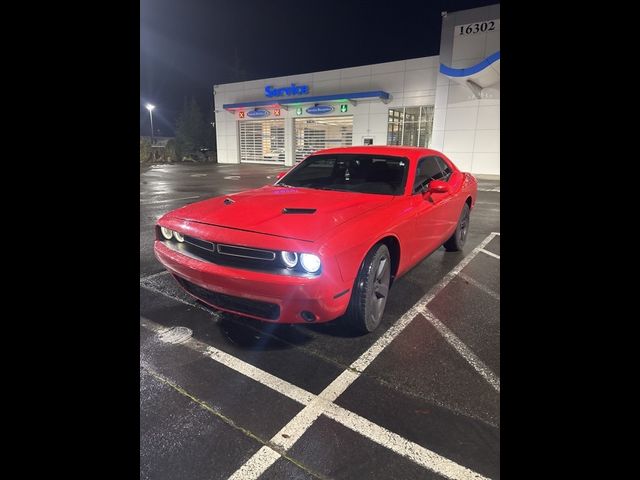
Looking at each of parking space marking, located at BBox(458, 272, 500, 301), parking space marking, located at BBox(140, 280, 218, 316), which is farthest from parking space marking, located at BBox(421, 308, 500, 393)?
parking space marking, located at BBox(140, 280, 218, 316)

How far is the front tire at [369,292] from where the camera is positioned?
8.71 feet

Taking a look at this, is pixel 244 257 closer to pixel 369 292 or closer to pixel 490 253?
pixel 369 292

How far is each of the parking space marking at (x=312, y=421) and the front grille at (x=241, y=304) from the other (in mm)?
339

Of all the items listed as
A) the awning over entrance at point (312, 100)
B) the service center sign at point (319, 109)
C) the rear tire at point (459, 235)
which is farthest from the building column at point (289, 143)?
the rear tire at point (459, 235)

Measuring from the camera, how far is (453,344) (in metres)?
2.80

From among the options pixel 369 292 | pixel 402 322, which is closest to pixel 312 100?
pixel 402 322

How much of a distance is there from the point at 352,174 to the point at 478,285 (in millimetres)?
1773

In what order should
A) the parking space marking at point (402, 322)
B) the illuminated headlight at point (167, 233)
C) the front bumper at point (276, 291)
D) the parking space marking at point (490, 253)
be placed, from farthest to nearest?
the parking space marking at point (490, 253), the illuminated headlight at point (167, 233), the parking space marking at point (402, 322), the front bumper at point (276, 291)

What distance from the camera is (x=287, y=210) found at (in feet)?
9.37

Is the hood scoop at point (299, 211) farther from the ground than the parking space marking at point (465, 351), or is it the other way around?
the hood scoop at point (299, 211)

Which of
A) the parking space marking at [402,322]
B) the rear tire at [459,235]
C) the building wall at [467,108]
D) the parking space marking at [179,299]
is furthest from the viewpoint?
the building wall at [467,108]

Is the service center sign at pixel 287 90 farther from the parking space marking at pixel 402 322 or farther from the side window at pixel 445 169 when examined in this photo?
the parking space marking at pixel 402 322
